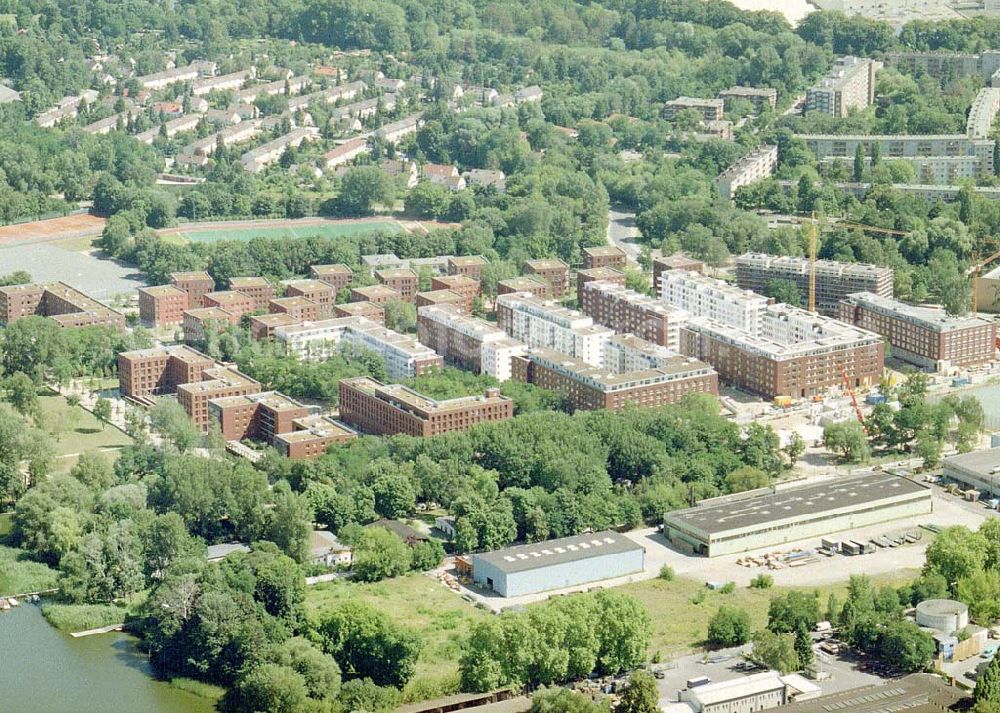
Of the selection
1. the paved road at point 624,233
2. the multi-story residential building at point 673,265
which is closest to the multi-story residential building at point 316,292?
the multi-story residential building at point 673,265

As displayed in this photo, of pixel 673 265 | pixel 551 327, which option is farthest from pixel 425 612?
pixel 673 265

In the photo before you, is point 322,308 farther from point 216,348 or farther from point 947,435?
point 947,435

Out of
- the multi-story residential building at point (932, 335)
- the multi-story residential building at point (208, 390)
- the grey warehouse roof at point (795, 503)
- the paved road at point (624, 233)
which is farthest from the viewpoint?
the paved road at point (624, 233)

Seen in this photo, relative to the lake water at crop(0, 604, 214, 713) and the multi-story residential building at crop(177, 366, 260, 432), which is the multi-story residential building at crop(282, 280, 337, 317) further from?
the lake water at crop(0, 604, 214, 713)

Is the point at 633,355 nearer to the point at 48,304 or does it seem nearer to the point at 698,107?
the point at 48,304

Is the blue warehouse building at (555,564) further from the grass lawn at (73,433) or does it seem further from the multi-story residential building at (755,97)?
the multi-story residential building at (755,97)

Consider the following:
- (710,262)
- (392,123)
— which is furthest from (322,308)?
(392,123)

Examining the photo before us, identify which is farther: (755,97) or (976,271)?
(755,97)
